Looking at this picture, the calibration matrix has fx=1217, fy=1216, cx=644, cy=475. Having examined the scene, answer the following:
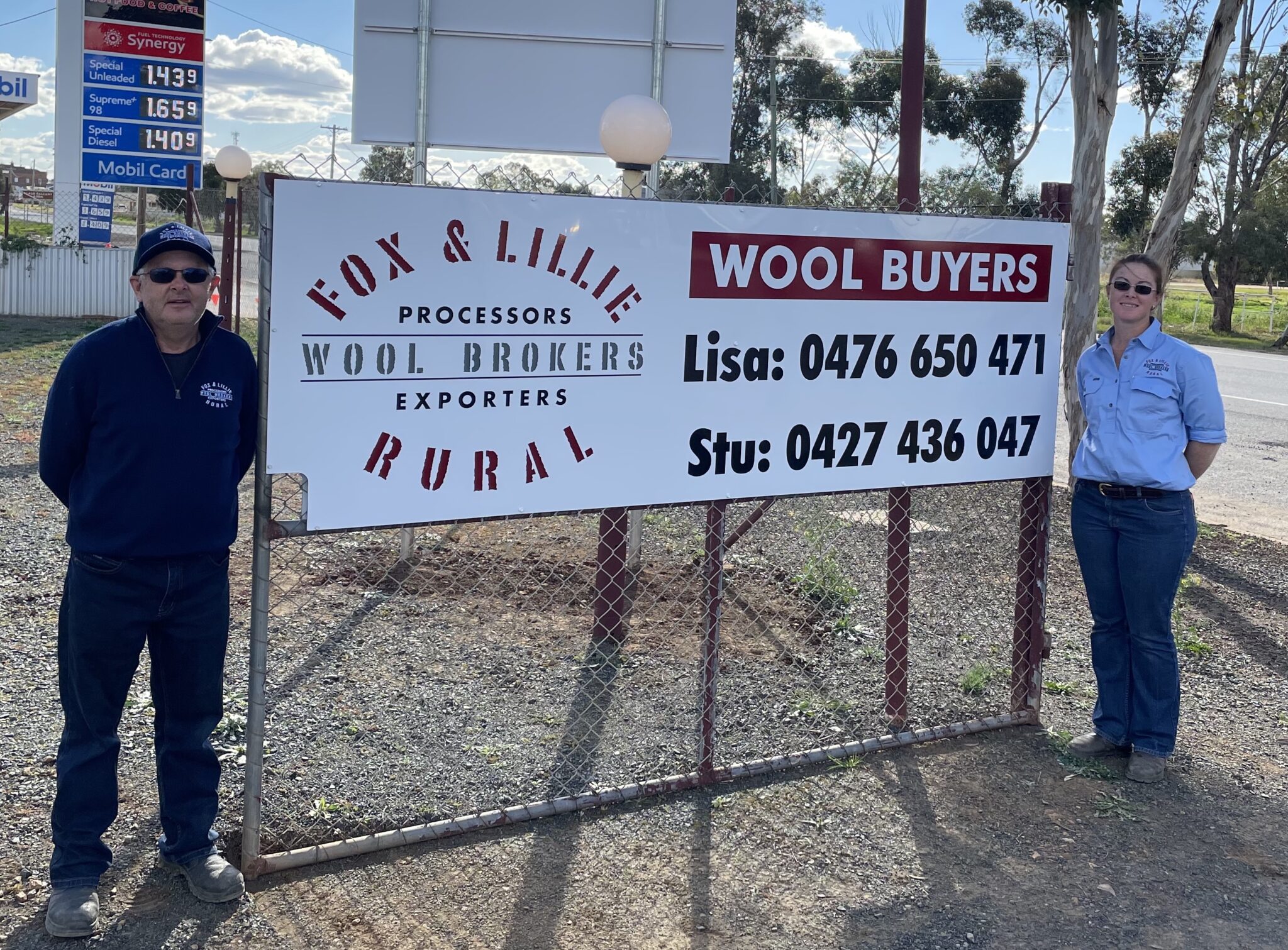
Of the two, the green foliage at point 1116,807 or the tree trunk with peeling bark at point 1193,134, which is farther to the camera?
the tree trunk with peeling bark at point 1193,134

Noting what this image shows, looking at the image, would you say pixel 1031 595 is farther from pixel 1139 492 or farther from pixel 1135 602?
pixel 1139 492

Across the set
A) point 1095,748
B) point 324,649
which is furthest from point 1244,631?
point 324,649

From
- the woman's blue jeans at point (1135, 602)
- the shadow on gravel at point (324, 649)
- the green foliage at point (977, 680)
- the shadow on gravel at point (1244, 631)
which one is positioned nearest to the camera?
the woman's blue jeans at point (1135, 602)

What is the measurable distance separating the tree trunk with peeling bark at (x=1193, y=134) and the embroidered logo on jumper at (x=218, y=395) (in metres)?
6.78

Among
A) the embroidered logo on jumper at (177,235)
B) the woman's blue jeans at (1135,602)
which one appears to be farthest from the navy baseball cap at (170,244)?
the woman's blue jeans at (1135,602)

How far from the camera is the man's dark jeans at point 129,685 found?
3105 millimetres

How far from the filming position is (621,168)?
518cm

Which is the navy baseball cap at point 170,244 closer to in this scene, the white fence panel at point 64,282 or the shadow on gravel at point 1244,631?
the shadow on gravel at point 1244,631

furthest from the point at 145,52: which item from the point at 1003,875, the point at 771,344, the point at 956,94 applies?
the point at 956,94

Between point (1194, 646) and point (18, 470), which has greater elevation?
point (18, 470)

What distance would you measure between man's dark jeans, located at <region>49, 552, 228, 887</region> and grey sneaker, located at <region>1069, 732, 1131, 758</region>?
313 cm

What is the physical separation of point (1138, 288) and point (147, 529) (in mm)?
3294

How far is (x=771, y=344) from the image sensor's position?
417 centimetres

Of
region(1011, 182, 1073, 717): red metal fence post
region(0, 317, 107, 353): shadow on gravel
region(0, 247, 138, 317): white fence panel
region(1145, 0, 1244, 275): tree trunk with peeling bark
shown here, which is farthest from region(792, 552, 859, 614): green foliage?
region(0, 247, 138, 317): white fence panel
